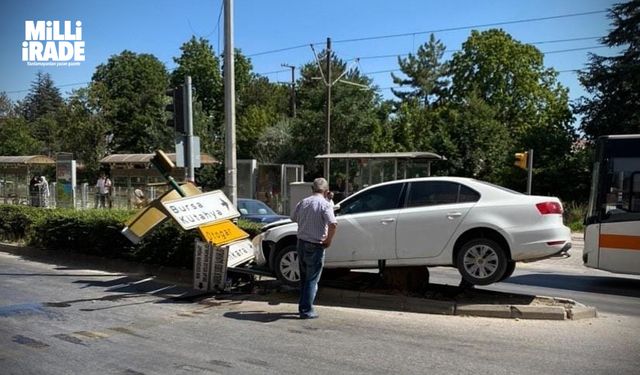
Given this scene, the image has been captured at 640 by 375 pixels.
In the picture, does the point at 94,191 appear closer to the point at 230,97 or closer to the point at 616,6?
the point at 230,97

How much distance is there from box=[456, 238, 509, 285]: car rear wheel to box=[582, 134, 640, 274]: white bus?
347 centimetres

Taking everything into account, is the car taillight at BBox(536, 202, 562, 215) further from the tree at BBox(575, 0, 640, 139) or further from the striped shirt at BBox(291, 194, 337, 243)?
the tree at BBox(575, 0, 640, 139)

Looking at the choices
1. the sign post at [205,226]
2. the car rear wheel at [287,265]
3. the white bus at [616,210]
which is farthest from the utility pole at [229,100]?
the white bus at [616,210]

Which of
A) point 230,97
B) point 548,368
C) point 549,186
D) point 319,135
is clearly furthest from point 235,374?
point 319,135

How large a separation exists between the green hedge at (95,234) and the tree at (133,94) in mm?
45048

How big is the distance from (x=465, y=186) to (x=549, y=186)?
25.7m

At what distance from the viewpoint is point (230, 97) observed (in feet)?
41.2

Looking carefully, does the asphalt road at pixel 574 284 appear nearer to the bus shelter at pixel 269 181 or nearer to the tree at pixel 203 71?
the bus shelter at pixel 269 181

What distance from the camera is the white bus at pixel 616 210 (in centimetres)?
1049

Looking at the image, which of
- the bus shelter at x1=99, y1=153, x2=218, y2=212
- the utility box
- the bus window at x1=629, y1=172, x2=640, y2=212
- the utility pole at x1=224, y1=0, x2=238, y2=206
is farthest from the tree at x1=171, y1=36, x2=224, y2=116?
the bus window at x1=629, y1=172, x2=640, y2=212

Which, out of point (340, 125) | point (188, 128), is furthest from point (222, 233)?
point (340, 125)

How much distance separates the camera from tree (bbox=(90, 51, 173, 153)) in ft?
213

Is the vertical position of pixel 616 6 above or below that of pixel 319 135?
above

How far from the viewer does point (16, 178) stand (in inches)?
1303
